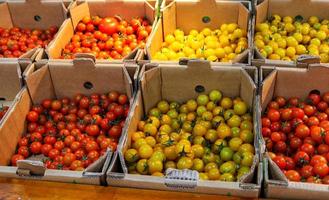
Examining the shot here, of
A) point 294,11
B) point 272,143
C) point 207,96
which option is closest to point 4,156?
point 207,96

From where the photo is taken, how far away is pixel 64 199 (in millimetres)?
1779

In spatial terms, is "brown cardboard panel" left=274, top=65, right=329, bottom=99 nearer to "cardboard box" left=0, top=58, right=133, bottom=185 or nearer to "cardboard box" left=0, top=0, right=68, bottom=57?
"cardboard box" left=0, top=58, right=133, bottom=185

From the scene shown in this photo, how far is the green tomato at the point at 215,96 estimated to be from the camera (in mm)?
2445

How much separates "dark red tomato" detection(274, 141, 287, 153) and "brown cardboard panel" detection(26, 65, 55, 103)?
4.97 feet

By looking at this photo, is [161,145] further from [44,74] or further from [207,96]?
[44,74]

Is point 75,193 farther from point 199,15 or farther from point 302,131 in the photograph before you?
point 199,15

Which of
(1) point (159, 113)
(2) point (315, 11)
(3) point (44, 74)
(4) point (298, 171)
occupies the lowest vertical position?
(4) point (298, 171)

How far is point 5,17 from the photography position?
10.9ft

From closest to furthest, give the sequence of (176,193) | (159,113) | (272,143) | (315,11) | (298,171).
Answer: (176,193)
(298,171)
(272,143)
(159,113)
(315,11)

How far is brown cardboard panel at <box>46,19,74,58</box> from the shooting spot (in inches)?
109

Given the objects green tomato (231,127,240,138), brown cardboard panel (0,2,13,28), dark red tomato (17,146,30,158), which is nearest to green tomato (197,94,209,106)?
green tomato (231,127,240,138)

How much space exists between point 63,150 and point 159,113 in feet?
2.07

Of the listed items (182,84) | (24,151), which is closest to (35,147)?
(24,151)

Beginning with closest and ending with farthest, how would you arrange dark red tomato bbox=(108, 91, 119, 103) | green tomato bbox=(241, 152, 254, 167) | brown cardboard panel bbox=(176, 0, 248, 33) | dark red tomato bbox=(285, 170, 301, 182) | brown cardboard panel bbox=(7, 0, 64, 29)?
1. dark red tomato bbox=(285, 170, 301, 182)
2. green tomato bbox=(241, 152, 254, 167)
3. dark red tomato bbox=(108, 91, 119, 103)
4. brown cardboard panel bbox=(176, 0, 248, 33)
5. brown cardboard panel bbox=(7, 0, 64, 29)
